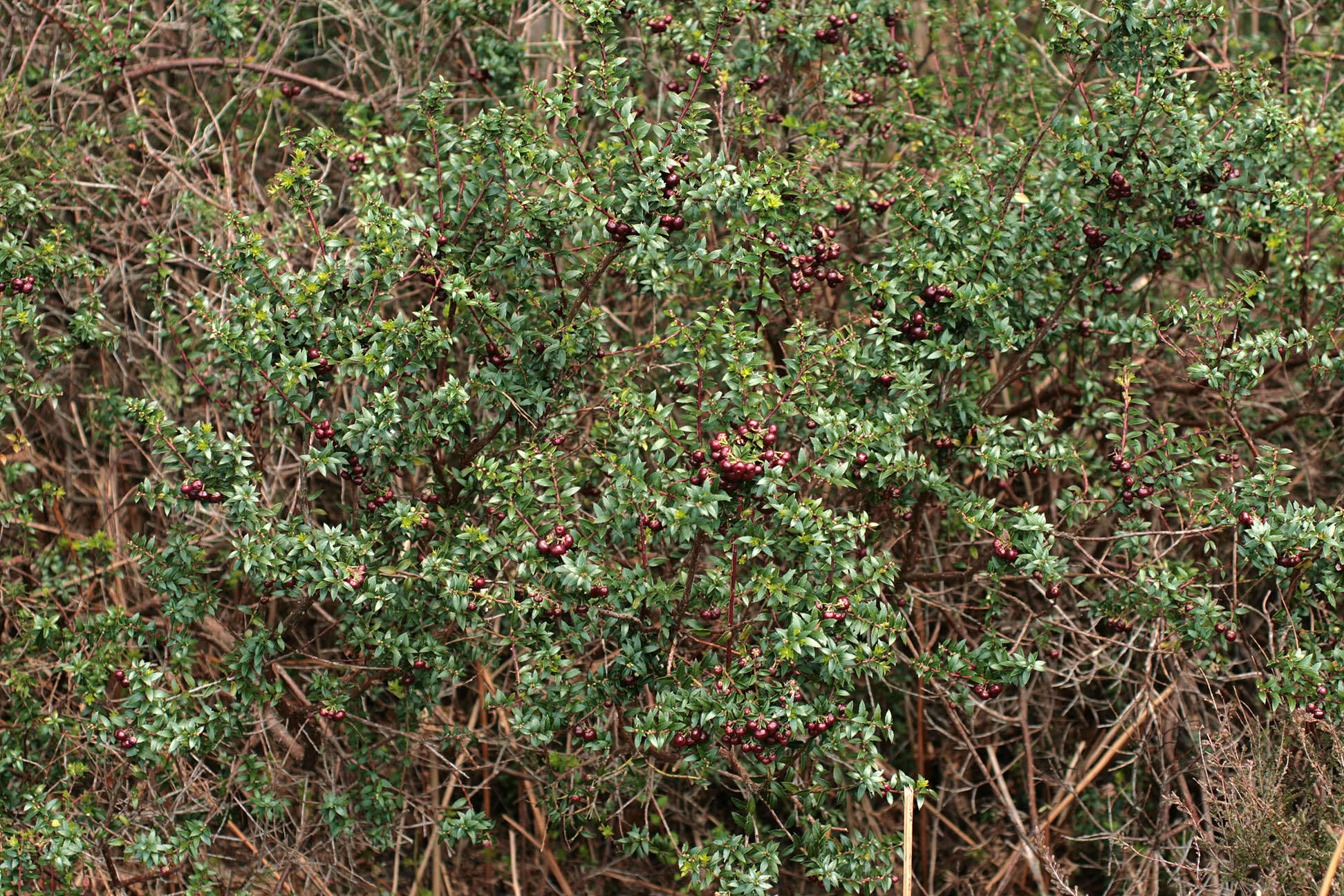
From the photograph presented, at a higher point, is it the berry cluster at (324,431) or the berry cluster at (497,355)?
the berry cluster at (497,355)

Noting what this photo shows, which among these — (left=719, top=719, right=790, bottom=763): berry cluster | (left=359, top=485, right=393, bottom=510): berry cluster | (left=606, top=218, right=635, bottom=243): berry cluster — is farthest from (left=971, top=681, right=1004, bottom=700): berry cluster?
(left=359, top=485, right=393, bottom=510): berry cluster

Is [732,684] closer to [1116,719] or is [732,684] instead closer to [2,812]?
[1116,719]

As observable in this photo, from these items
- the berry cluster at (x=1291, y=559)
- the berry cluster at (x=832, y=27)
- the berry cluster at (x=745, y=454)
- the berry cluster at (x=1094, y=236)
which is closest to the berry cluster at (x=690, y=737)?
the berry cluster at (x=745, y=454)

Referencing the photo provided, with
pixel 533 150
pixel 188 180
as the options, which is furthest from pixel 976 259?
pixel 188 180

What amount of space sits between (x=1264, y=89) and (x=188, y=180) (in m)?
3.57

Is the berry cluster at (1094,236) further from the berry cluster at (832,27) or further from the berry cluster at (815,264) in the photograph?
the berry cluster at (832,27)

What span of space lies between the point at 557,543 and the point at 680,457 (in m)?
0.48

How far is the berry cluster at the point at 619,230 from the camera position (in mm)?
2971

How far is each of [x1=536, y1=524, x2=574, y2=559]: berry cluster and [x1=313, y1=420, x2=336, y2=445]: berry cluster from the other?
633 mm

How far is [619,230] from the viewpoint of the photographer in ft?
9.75

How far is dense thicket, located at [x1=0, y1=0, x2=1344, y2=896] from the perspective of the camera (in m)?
3.12

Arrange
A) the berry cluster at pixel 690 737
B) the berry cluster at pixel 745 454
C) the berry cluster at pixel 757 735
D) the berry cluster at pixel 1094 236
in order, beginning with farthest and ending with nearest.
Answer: the berry cluster at pixel 1094 236, the berry cluster at pixel 690 737, the berry cluster at pixel 757 735, the berry cluster at pixel 745 454

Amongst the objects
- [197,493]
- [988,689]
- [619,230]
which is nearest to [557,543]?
[619,230]

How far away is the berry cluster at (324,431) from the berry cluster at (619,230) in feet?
2.92
